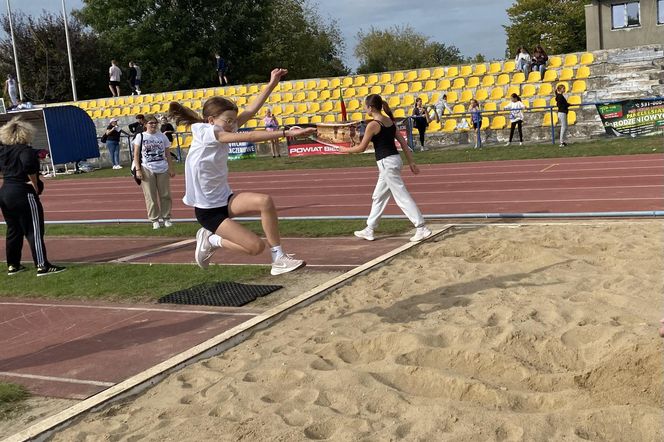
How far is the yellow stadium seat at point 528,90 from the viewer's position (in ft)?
85.6

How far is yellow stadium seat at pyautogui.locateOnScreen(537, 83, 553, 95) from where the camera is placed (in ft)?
84.0

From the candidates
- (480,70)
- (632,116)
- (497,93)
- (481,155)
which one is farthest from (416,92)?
(632,116)

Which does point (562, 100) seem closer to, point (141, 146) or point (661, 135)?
point (661, 135)

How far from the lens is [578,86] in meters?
25.5

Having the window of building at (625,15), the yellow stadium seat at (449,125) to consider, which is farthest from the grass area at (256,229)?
the window of building at (625,15)

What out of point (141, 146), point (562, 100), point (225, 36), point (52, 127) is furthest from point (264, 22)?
point (141, 146)

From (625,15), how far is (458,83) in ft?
53.2

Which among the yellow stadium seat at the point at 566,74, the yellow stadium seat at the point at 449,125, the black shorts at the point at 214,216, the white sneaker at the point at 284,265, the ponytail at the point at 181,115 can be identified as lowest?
the white sneaker at the point at 284,265

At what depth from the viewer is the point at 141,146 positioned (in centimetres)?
1165

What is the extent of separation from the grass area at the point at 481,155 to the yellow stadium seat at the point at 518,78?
4143 millimetres

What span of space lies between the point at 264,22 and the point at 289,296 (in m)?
45.2

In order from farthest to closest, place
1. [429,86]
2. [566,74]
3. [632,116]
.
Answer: [429,86], [566,74], [632,116]

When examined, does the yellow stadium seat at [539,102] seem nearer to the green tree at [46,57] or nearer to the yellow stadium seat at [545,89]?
the yellow stadium seat at [545,89]

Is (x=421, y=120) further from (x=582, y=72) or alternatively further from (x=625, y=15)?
(x=625, y=15)
